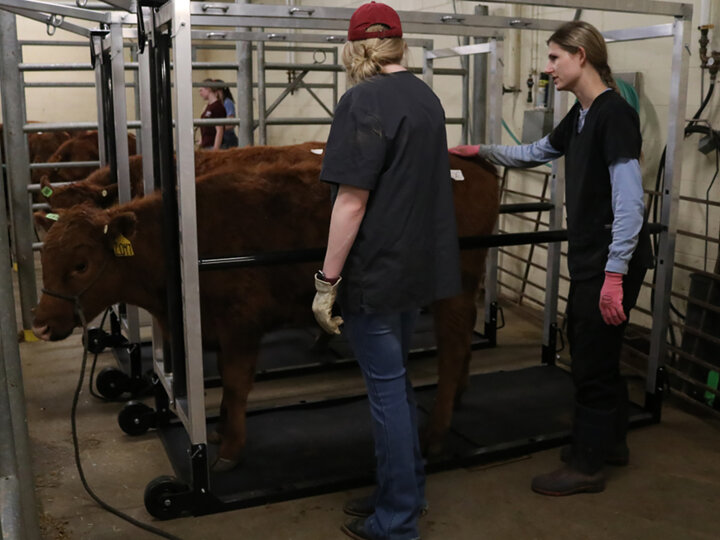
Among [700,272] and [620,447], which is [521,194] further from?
[620,447]

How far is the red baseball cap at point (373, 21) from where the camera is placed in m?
2.25

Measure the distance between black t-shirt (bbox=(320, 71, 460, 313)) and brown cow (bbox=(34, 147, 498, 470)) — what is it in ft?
2.70

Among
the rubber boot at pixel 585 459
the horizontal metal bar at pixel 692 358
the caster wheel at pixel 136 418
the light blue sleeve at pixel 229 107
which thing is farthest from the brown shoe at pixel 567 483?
the light blue sleeve at pixel 229 107

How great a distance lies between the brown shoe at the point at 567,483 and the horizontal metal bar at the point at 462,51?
2.42 m

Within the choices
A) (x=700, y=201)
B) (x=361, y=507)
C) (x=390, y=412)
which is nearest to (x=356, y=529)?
(x=361, y=507)

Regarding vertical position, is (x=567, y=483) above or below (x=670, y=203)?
below

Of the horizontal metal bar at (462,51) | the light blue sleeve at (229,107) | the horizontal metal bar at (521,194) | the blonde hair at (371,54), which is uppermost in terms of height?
the horizontal metal bar at (462,51)

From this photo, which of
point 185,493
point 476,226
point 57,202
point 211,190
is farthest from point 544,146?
point 57,202

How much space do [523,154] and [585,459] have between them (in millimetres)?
1293

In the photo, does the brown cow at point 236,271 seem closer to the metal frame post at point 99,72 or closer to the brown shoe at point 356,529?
the brown shoe at point 356,529

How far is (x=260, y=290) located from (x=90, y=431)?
1.21 m

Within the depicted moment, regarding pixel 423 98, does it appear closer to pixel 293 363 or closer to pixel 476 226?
pixel 476 226

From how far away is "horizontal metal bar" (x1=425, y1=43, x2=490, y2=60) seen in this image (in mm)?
4355

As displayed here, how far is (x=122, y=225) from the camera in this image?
3020 millimetres
